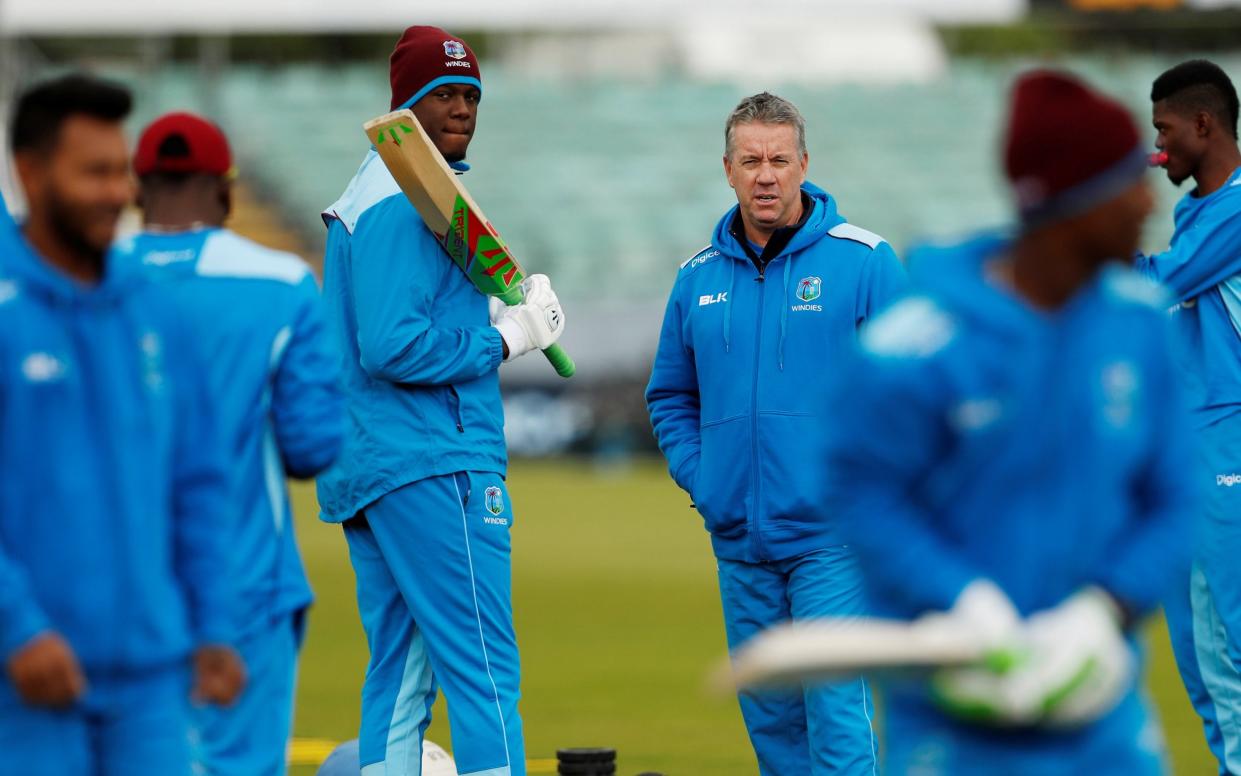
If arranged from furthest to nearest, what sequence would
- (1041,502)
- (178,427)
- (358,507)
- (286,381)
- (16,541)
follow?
(358,507) → (286,381) → (178,427) → (16,541) → (1041,502)

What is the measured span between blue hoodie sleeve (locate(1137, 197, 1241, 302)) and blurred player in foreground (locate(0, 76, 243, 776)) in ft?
13.6

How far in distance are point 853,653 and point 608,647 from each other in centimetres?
916

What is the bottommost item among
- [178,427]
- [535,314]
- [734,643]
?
[734,643]

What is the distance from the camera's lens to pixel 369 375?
6430 mm

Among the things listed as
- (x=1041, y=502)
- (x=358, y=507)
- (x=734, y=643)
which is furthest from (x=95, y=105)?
(x=734, y=643)

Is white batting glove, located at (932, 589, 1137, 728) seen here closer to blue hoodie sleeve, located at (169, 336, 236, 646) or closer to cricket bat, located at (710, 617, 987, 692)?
cricket bat, located at (710, 617, 987, 692)

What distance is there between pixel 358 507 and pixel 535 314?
35.5 inches

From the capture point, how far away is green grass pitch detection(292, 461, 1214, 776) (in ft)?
30.1

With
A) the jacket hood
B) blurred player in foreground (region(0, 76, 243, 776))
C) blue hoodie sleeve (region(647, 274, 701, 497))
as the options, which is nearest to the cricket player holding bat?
blue hoodie sleeve (region(647, 274, 701, 497))

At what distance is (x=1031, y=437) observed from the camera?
144 inches

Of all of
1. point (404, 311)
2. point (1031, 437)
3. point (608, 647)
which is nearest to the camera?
point (1031, 437)

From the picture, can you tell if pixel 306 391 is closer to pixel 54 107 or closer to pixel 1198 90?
pixel 54 107

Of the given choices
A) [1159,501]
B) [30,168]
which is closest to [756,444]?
[1159,501]

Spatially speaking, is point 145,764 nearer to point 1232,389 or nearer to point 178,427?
point 178,427
